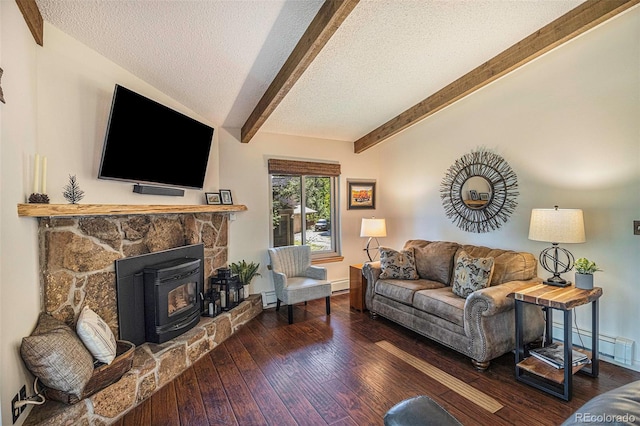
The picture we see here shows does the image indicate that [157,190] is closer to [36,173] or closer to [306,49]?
[36,173]

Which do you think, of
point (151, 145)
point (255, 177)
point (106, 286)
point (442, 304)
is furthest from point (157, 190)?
point (442, 304)

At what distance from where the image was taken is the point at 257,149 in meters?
4.35

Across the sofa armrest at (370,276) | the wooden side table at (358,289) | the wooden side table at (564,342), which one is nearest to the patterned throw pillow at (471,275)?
the wooden side table at (564,342)

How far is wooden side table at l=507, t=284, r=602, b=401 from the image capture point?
87.4 inches

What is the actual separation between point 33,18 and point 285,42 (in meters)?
1.62

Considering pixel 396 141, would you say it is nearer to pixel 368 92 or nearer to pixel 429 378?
pixel 368 92

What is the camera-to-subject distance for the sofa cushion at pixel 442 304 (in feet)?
9.30

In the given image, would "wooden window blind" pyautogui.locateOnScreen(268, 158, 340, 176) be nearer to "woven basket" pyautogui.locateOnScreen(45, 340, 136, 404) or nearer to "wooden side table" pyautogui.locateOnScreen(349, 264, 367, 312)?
"wooden side table" pyautogui.locateOnScreen(349, 264, 367, 312)

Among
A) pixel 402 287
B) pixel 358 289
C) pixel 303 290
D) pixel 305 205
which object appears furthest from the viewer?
pixel 305 205

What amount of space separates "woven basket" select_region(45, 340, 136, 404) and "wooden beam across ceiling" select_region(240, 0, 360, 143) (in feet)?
8.32

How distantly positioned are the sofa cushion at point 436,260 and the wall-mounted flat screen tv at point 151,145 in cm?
283

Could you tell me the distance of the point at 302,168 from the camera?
183 inches

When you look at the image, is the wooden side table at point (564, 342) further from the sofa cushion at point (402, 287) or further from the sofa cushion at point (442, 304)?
the sofa cushion at point (402, 287)

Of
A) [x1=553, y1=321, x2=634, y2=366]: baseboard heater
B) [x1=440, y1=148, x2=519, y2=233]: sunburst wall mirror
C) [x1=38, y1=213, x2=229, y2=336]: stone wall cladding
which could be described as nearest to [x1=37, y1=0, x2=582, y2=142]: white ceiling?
[x1=440, y1=148, x2=519, y2=233]: sunburst wall mirror
